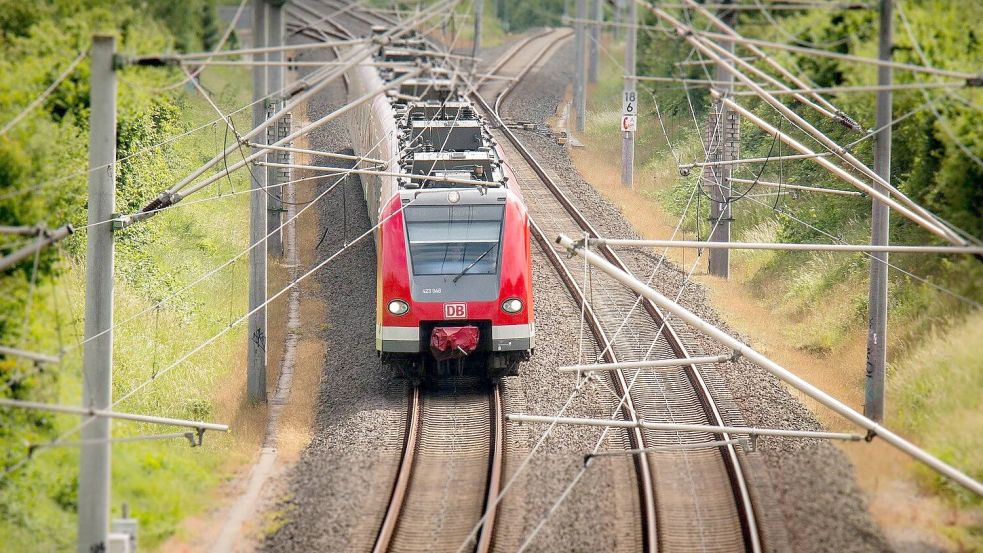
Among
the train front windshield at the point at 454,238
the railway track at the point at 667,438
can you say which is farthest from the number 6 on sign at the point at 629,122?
the train front windshield at the point at 454,238

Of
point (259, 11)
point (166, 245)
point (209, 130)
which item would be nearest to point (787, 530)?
point (259, 11)

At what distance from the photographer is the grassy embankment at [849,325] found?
48.3ft

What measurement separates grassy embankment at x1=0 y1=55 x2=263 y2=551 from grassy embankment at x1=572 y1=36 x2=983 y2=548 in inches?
334

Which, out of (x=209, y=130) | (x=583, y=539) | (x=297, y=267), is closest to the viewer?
(x=583, y=539)

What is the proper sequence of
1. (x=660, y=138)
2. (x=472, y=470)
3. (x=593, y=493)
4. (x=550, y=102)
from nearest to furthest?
(x=593, y=493)
(x=472, y=470)
(x=660, y=138)
(x=550, y=102)

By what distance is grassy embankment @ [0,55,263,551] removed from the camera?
13.5m

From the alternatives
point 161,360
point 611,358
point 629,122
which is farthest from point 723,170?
point 161,360

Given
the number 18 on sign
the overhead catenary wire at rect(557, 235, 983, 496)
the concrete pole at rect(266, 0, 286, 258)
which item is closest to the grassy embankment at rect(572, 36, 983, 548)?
the number 18 on sign

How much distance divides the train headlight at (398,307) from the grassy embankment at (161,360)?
2732 millimetres

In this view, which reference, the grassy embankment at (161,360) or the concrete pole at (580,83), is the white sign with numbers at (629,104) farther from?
the grassy embankment at (161,360)

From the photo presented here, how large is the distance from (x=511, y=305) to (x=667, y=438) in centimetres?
292

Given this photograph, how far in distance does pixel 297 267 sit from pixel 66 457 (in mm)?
12377

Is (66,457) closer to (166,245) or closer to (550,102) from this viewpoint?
(166,245)

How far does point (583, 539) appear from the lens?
13.5 meters
